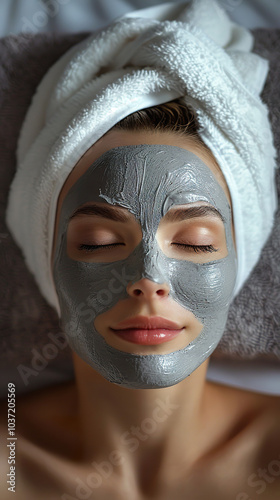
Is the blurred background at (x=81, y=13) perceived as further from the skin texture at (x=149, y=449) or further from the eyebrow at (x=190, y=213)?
the eyebrow at (x=190, y=213)

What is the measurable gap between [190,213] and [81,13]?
90cm

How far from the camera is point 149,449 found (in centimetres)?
107

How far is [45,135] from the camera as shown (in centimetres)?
109

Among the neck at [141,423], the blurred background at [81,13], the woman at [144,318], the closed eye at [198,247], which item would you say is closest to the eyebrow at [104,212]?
the woman at [144,318]

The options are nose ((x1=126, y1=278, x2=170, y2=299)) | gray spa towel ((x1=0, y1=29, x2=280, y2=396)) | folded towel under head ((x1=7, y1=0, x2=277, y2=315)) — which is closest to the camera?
nose ((x1=126, y1=278, x2=170, y2=299))

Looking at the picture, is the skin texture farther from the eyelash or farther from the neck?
the eyelash

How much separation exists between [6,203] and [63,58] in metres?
0.37

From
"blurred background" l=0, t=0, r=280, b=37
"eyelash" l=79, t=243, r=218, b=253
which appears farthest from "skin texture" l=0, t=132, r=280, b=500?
"blurred background" l=0, t=0, r=280, b=37

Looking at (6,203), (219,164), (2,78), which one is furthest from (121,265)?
(2,78)

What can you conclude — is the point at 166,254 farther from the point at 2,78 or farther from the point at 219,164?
the point at 2,78

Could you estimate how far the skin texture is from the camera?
103 centimetres

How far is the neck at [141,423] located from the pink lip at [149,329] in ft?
0.63

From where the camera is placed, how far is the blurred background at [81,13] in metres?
1.47

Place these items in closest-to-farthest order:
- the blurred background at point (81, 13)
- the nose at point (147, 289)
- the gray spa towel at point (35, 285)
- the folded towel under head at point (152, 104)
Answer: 1. the nose at point (147, 289)
2. the folded towel under head at point (152, 104)
3. the gray spa towel at point (35, 285)
4. the blurred background at point (81, 13)
